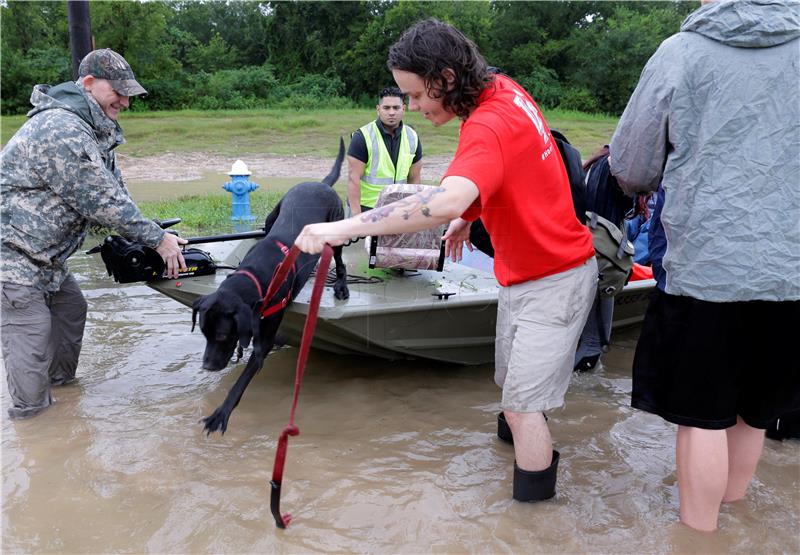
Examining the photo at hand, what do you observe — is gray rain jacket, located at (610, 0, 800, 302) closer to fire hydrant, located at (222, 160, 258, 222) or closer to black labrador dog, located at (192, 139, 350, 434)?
black labrador dog, located at (192, 139, 350, 434)

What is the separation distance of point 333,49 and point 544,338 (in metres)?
28.2

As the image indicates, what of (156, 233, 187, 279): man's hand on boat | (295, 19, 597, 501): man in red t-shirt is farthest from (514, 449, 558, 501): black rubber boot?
(156, 233, 187, 279): man's hand on boat

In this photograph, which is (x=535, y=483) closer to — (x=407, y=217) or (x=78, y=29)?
(x=407, y=217)

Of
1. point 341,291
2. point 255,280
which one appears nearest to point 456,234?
point 255,280

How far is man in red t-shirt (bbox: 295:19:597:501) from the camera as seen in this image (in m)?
2.34

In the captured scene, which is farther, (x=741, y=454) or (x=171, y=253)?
(x=171, y=253)

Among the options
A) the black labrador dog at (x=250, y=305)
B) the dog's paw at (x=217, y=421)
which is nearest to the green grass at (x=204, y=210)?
the black labrador dog at (x=250, y=305)

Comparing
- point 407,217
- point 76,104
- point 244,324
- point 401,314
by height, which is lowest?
point 401,314

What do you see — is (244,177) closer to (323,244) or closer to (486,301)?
(486,301)

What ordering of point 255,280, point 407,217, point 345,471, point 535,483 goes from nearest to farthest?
point 407,217 → point 535,483 → point 345,471 → point 255,280

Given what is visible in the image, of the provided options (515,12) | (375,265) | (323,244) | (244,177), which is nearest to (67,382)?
(375,265)

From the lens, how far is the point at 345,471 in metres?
3.60

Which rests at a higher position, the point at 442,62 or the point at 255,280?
the point at 442,62

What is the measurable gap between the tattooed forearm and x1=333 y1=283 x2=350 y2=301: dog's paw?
7.04ft
